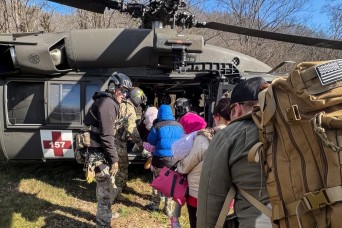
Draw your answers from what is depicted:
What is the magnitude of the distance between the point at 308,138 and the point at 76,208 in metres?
4.40

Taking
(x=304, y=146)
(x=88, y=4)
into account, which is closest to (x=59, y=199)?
(x=88, y=4)

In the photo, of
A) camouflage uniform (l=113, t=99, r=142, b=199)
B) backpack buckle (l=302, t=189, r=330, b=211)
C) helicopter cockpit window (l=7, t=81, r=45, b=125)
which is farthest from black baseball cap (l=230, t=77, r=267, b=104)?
helicopter cockpit window (l=7, t=81, r=45, b=125)

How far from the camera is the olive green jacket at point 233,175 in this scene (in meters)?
1.64

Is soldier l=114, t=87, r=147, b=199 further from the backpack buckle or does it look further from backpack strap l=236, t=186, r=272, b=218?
the backpack buckle

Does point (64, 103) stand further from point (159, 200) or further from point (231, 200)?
point (231, 200)

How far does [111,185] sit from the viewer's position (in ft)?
15.3

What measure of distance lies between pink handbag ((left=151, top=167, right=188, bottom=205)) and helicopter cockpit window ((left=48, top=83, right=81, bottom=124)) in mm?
2968

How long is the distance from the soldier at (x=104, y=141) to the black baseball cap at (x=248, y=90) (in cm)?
238

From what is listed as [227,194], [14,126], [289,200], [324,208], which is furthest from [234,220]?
[14,126]

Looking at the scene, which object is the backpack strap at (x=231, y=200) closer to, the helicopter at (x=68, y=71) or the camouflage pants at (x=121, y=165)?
the camouflage pants at (x=121, y=165)

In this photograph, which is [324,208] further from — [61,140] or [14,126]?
[14,126]

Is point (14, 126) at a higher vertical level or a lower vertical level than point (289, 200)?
lower

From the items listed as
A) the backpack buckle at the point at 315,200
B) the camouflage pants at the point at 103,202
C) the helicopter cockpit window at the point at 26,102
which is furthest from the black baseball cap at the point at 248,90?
the helicopter cockpit window at the point at 26,102

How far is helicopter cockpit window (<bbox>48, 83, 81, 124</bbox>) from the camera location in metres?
5.79
